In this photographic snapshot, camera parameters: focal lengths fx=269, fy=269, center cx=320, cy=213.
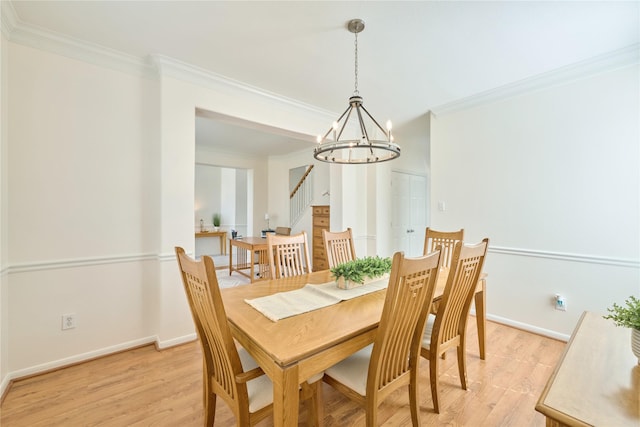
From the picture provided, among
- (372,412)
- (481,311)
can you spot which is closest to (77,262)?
(372,412)

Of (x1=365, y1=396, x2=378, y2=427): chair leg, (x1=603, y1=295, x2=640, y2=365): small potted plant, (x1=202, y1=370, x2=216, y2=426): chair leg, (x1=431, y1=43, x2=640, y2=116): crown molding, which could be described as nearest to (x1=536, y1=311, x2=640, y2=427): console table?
(x1=603, y1=295, x2=640, y2=365): small potted plant

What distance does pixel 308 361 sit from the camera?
3.45 feet

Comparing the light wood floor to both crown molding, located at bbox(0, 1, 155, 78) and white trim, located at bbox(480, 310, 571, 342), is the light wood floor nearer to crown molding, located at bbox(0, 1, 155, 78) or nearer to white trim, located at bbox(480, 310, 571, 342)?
white trim, located at bbox(480, 310, 571, 342)

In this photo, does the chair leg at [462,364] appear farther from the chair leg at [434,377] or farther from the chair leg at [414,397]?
the chair leg at [414,397]

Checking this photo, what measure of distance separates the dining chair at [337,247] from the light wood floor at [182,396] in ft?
3.24

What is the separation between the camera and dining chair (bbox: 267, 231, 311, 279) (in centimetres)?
212

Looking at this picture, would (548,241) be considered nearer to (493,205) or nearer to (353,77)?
(493,205)

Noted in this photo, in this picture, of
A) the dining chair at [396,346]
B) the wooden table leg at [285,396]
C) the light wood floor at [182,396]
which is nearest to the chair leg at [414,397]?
the dining chair at [396,346]

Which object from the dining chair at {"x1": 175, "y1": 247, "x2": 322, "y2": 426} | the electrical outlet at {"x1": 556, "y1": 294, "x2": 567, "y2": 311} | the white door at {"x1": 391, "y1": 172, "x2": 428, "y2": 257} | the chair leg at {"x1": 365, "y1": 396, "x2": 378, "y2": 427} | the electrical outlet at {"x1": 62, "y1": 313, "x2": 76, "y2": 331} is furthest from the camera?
the white door at {"x1": 391, "y1": 172, "x2": 428, "y2": 257}

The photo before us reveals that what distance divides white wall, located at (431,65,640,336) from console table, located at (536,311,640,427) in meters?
A: 1.59

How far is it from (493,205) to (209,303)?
3.09 m

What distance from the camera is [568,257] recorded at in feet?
8.27

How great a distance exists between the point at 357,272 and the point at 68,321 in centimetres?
229

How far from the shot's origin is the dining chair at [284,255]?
2.12m
